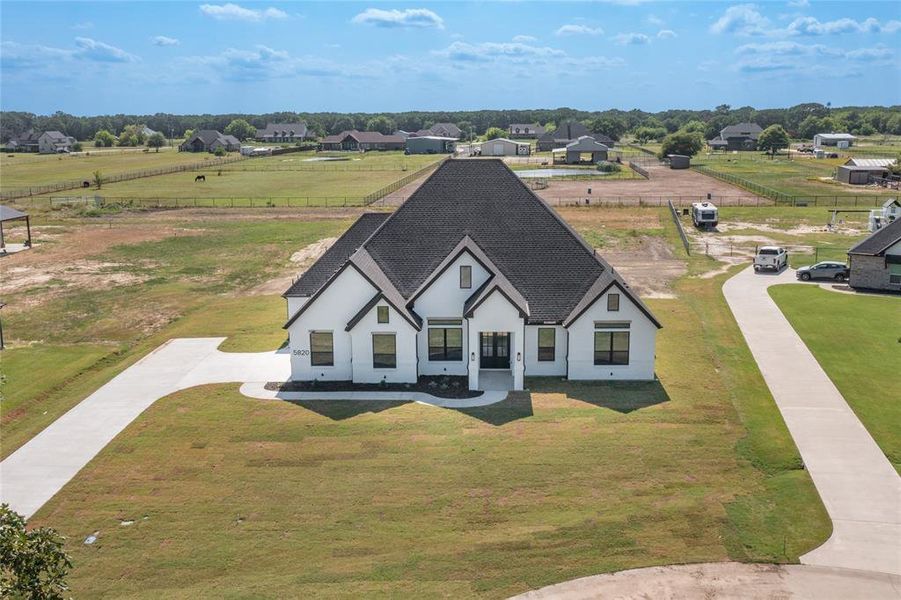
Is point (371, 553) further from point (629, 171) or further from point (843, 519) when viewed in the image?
Answer: point (629, 171)

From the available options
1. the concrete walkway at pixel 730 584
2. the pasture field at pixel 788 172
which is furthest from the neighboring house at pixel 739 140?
the concrete walkway at pixel 730 584

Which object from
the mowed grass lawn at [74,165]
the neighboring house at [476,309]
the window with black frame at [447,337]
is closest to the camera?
the neighboring house at [476,309]

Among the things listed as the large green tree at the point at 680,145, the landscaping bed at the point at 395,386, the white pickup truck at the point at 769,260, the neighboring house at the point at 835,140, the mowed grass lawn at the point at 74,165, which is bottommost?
the landscaping bed at the point at 395,386

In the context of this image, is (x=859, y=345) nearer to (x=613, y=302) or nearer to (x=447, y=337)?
(x=613, y=302)

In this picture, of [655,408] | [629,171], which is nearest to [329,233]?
[655,408]

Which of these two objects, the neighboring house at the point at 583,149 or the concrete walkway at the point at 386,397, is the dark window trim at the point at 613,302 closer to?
the concrete walkway at the point at 386,397

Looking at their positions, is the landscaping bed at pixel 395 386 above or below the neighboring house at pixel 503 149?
below

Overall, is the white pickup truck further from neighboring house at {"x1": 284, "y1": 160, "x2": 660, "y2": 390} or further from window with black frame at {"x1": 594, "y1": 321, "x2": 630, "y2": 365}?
window with black frame at {"x1": 594, "y1": 321, "x2": 630, "y2": 365}

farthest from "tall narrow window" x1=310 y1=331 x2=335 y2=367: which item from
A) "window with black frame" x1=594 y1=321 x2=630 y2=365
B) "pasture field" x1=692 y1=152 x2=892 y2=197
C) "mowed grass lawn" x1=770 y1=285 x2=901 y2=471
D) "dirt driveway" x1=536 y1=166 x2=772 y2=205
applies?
"pasture field" x1=692 y1=152 x2=892 y2=197
